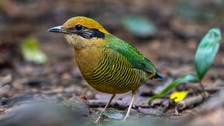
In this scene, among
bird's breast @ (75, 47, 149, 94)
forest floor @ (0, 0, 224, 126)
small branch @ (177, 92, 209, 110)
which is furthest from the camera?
small branch @ (177, 92, 209, 110)

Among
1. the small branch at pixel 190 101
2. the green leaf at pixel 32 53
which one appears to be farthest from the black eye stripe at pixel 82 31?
the green leaf at pixel 32 53

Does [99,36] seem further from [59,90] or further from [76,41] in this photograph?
[59,90]

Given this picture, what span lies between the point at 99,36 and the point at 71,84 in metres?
2.40

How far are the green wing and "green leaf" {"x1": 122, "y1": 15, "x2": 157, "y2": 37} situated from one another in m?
5.03

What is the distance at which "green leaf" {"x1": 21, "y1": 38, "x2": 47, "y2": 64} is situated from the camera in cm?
973

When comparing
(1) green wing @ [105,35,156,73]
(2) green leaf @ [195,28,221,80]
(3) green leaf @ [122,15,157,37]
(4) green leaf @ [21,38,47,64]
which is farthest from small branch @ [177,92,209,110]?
(3) green leaf @ [122,15,157,37]

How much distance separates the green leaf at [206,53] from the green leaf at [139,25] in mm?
4848

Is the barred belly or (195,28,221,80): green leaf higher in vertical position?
(195,28,221,80): green leaf

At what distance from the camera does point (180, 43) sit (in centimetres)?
1120

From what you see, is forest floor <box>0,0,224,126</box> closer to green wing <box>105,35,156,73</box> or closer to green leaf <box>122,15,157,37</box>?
green leaf <box>122,15,157,37</box>

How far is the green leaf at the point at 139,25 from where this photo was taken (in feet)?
37.4

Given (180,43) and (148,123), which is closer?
(148,123)

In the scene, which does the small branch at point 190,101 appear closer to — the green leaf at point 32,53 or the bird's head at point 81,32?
the bird's head at point 81,32

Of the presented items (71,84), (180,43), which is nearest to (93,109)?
(71,84)
